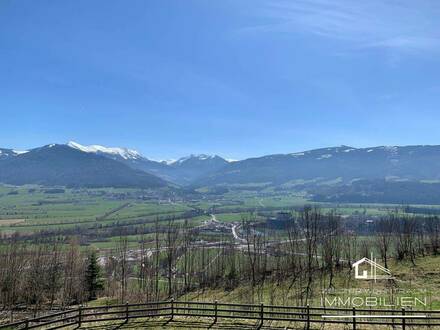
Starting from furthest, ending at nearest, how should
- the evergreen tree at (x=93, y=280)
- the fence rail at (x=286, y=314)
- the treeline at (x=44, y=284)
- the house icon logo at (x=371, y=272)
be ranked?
1. the evergreen tree at (x=93, y=280)
2. the treeline at (x=44, y=284)
3. the house icon logo at (x=371, y=272)
4. the fence rail at (x=286, y=314)

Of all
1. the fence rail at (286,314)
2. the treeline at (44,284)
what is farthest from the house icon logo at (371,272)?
the treeline at (44,284)

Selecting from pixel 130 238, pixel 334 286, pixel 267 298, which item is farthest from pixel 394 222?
pixel 130 238

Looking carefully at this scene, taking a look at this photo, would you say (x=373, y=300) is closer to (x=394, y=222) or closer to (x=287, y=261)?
(x=287, y=261)

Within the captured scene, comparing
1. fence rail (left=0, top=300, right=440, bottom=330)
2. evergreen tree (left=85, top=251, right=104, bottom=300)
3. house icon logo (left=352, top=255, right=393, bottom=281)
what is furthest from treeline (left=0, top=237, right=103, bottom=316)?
house icon logo (left=352, top=255, right=393, bottom=281)

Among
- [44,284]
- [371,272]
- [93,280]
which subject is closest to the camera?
[371,272]

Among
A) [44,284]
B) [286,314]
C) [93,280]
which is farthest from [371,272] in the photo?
[44,284]

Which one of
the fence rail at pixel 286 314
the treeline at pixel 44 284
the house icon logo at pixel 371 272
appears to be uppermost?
the fence rail at pixel 286 314

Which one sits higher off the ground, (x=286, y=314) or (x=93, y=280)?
(x=286, y=314)

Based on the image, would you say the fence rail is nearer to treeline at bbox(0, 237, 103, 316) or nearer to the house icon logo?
the house icon logo

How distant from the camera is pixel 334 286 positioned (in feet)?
153

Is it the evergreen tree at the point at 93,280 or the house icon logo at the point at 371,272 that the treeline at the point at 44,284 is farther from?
the house icon logo at the point at 371,272

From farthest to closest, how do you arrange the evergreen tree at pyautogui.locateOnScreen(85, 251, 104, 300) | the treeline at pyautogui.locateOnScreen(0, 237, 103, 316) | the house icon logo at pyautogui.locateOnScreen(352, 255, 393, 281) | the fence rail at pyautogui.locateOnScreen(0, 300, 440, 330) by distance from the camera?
the evergreen tree at pyautogui.locateOnScreen(85, 251, 104, 300)
the treeline at pyautogui.locateOnScreen(0, 237, 103, 316)
the house icon logo at pyautogui.locateOnScreen(352, 255, 393, 281)
the fence rail at pyautogui.locateOnScreen(0, 300, 440, 330)

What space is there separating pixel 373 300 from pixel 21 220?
599 ft

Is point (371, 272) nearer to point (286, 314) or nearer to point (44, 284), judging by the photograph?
point (286, 314)
